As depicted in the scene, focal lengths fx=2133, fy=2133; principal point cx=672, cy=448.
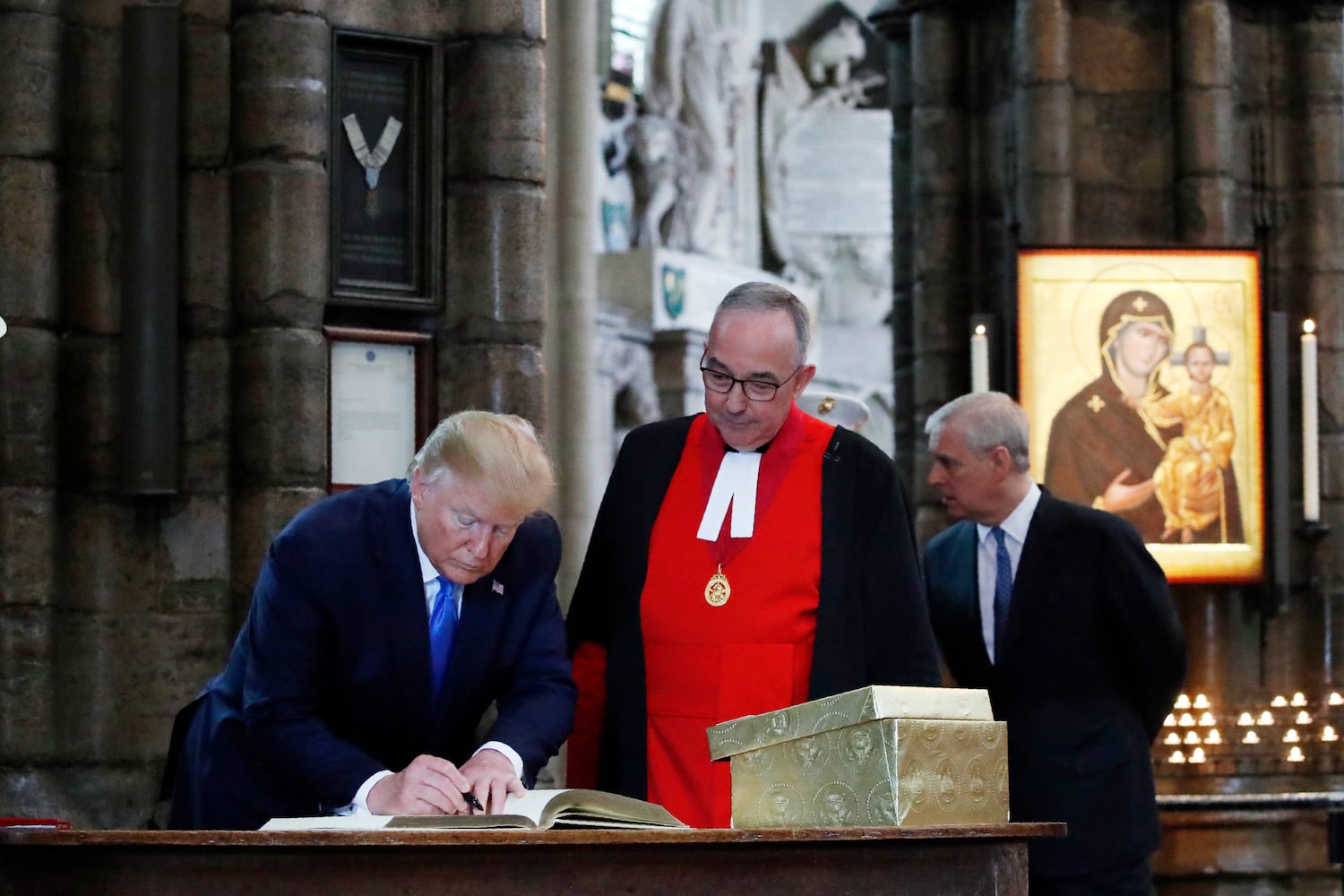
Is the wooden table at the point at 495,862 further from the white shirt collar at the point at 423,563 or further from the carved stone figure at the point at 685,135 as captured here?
the carved stone figure at the point at 685,135

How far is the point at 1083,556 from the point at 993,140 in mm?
4440

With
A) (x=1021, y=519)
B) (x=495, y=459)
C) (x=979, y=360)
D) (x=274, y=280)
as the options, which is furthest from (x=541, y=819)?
(x=979, y=360)

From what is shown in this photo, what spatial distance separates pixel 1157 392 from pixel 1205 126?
125 centimetres

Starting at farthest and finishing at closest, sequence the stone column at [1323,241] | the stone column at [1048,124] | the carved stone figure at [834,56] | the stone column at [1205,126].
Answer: the carved stone figure at [834,56], the stone column at [1048,124], the stone column at [1205,126], the stone column at [1323,241]

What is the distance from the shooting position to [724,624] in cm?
404

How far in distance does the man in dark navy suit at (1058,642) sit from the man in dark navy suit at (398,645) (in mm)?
1490

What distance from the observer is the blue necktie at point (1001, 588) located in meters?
4.95

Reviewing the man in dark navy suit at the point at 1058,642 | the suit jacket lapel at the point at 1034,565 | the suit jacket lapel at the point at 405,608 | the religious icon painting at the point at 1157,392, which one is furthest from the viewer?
the religious icon painting at the point at 1157,392

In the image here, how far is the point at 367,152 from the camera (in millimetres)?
5324

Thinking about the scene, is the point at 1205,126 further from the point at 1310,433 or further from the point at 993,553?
the point at 993,553

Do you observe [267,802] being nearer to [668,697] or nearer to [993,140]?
[668,697]

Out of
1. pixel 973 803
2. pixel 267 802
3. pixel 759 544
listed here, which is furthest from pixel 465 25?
pixel 973 803

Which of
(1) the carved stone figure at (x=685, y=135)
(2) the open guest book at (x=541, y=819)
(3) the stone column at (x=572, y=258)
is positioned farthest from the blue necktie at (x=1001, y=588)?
(1) the carved stone figure at (x=685, y=135)

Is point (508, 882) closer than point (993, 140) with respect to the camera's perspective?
Yes
